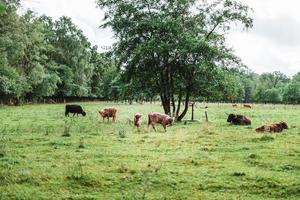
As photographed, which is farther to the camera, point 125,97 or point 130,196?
point 125,97

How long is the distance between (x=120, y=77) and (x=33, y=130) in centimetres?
1433

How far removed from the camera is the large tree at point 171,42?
112 ft

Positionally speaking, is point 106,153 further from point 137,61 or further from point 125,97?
point 125,97

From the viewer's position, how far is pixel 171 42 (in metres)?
34.3

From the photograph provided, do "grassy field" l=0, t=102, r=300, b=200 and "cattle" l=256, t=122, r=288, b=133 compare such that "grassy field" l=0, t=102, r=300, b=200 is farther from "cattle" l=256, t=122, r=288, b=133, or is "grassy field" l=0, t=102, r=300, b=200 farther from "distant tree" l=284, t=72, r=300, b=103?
"distant tree" l=284, t=72, r=300, b=103

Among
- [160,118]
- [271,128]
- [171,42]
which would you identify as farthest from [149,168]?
[171,42]

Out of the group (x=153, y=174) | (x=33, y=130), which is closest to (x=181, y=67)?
(x=33, y=130)

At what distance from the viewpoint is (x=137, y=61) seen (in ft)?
114

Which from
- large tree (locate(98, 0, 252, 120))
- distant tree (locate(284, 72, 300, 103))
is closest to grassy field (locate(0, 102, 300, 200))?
large tree (locate(98, 0, 252, 120))

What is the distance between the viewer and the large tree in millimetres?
34062

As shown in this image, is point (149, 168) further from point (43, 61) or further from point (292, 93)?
point (292, 93)

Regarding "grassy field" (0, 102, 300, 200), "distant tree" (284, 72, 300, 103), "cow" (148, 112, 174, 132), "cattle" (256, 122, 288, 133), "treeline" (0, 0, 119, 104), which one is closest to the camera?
"grassy field" (0, 102, 300, 200)

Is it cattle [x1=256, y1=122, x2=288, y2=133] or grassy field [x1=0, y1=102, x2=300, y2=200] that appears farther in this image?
cattle [x1=256, y1=122, x2=288, y2=133]

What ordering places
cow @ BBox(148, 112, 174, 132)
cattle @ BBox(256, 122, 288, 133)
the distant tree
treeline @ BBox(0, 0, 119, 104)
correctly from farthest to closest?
the distant tree < treeline @ BBox(0, 0, 119, 104) < cow @ BBox(148, 112, 174, 132) < cattle @ BBox(256, 122, 288, 133)
